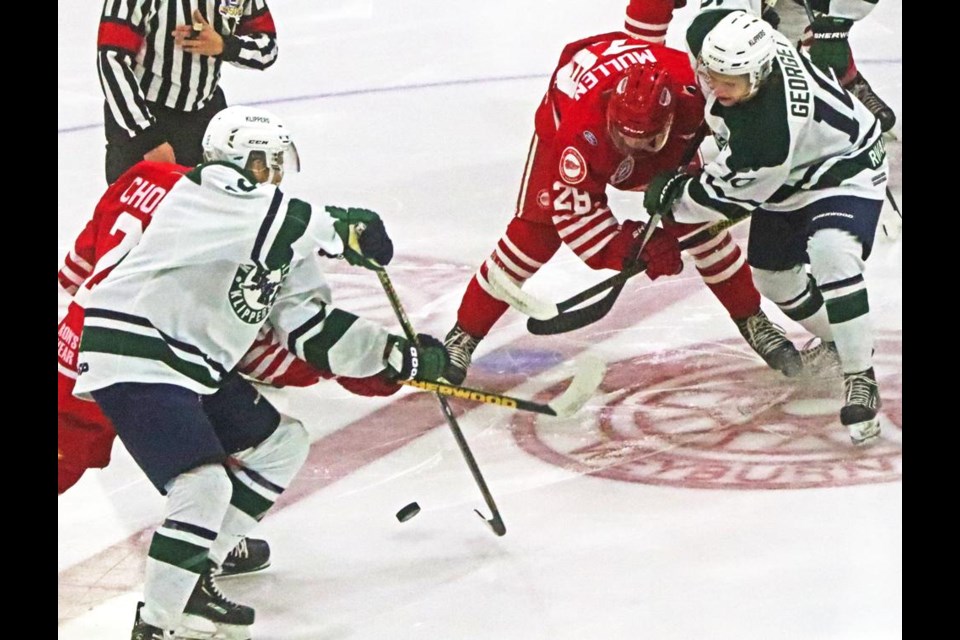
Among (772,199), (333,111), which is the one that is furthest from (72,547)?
(333,111)

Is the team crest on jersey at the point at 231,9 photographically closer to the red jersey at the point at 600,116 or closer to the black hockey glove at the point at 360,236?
the red jersey at the point at 600,116

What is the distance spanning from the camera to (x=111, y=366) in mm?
2582

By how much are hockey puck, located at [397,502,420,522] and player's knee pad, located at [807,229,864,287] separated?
3.14ft

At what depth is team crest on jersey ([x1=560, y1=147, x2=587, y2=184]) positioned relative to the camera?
10.9 ft

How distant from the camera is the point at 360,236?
2650mm

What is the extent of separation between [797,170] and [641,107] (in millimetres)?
364

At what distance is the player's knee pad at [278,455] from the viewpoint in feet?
9.16

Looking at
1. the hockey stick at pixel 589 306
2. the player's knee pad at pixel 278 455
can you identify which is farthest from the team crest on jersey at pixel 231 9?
the player's knee pad at pixel 278 455

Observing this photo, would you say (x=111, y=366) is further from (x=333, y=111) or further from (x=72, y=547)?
(x=333, y=111)

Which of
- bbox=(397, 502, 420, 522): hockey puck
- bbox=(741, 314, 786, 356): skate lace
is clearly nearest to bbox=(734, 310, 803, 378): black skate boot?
bbox=(741, 314, 786, 356): skate lace

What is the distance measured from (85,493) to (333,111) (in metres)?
1.95

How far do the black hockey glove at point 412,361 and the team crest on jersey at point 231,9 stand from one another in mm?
1269

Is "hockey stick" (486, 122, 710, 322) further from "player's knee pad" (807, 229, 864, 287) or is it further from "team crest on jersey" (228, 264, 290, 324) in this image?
"team crest on jersey" (228, 264, 290, 324)

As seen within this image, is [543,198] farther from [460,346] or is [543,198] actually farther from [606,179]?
[460,346]
